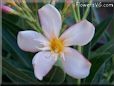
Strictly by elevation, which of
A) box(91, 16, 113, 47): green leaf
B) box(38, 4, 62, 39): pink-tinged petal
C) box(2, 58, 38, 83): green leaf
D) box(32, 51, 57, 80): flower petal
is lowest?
box(2, 58, 38, 83): green leaf

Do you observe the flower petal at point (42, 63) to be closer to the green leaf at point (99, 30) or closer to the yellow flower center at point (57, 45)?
the yellow flower center at point (57, 45)

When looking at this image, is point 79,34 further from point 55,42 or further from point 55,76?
point 55,76

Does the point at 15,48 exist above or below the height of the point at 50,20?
below

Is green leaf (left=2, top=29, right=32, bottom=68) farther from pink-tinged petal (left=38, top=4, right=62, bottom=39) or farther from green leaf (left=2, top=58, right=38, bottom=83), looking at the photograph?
pink-tinged petal (left=38, top=4, right=62, bottom=39)

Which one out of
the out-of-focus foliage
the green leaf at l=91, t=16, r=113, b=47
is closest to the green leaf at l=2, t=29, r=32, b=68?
the out-of-focus foliage

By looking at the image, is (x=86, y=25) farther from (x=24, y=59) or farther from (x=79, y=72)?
(x=24, y=59)

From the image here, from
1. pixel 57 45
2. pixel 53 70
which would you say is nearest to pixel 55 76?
pixel 53 70

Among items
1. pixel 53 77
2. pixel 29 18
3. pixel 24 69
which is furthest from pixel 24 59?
pixel 29 18
